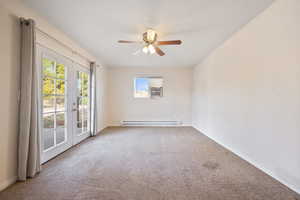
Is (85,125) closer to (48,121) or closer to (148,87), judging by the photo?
(48,121)

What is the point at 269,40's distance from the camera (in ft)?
7.44

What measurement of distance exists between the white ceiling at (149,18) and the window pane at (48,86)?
1.01m

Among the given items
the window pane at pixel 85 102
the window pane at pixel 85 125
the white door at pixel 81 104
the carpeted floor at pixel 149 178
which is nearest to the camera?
the carpeted floor at pixel 149 178

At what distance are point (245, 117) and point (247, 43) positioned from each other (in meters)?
1.34

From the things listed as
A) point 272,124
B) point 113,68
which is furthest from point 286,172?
point 113,68

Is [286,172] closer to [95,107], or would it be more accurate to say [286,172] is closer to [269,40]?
[269,40]

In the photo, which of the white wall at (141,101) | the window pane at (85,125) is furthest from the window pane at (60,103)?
the white wall at (141,101)

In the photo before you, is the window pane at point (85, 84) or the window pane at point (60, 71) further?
the window pane at point (85, 84)

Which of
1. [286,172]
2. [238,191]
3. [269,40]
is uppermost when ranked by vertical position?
[269,40]

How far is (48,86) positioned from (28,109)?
0.80 m

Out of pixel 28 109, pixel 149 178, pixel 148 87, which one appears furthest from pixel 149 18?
pixel 148 87

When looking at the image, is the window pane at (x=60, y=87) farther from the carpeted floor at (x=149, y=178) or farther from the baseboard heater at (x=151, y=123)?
the baseboard heater at (x=151, y=123)

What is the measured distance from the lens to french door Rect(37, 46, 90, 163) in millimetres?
2678

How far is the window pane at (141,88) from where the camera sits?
634 cm
